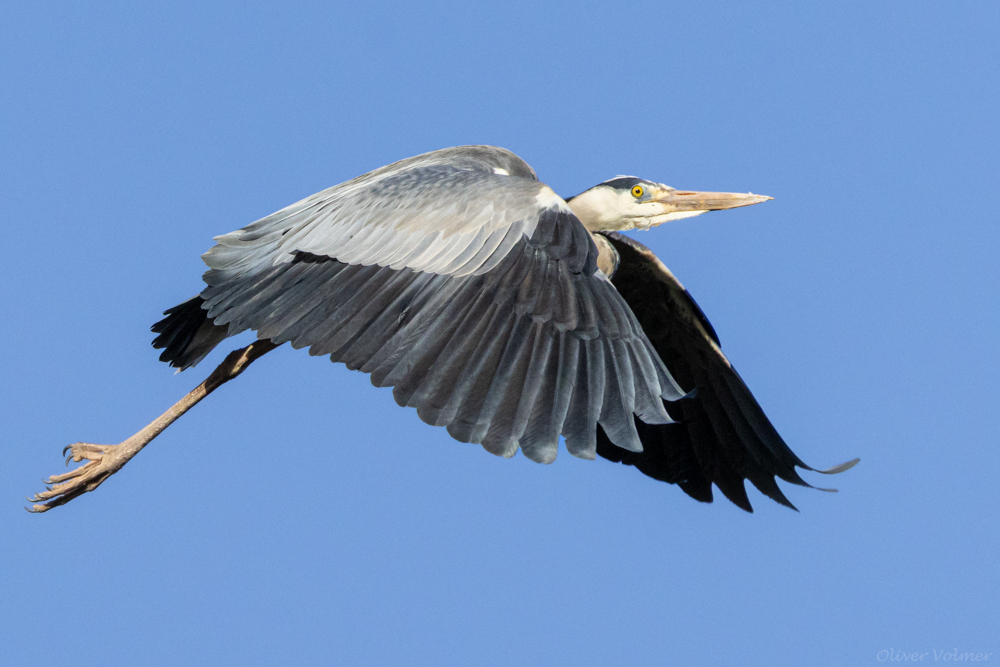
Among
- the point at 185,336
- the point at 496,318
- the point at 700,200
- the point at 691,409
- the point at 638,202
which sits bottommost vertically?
the point at 496,318

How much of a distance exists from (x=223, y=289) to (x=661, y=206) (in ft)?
9.13

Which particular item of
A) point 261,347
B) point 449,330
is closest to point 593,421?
point 449,330

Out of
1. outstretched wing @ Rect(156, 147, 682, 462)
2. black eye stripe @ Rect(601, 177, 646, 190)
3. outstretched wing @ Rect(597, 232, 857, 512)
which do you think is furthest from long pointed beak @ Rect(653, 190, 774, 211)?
outstretched wing @ Rect(156, 147, 682, 462)

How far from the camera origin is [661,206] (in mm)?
7078

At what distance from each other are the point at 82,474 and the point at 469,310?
2763mm

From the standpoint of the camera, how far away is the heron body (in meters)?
4.73

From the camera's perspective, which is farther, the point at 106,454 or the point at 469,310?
the point at 106,454

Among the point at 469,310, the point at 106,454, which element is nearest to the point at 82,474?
the point at 106,454

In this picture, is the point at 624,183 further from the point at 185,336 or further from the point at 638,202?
the point at 185,336

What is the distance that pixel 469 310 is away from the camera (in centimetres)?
505

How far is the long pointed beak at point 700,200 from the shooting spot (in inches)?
278

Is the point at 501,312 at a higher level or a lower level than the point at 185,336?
lower

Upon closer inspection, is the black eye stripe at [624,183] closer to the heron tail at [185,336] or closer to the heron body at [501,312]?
the heron body at [501,312]

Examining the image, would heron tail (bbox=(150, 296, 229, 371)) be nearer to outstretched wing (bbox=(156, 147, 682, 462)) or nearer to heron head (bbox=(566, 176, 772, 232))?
outstretched wing (bbox=(156, 147, 682, 462))
